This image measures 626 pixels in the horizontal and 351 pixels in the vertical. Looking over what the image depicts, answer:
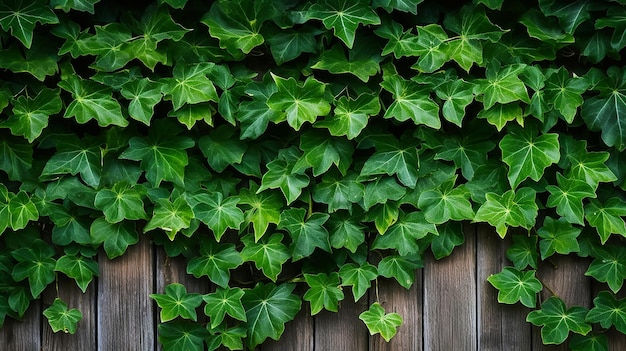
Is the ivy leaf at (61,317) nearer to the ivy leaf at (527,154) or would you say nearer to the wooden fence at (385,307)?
the wooden fence at (385,307)

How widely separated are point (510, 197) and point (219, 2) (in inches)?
39.3

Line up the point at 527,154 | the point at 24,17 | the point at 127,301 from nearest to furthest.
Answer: the point at 24,17 < the point at 527,154 < the point at 127,301

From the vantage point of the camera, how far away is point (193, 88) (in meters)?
2.15

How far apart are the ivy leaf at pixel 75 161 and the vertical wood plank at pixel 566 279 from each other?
4.44ft

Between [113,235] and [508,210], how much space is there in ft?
3.74

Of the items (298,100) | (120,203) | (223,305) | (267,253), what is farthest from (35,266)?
(298,100)

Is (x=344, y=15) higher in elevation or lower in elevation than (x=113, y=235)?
higher

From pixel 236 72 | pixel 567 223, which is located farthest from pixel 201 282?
pixel 567 223

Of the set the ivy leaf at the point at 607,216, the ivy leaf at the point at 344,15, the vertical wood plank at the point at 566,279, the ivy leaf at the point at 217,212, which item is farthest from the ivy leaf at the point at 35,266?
the ivy leaf at the point at 607,216

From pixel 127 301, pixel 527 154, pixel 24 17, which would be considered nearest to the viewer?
pixel 24 17

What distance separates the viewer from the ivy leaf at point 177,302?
2230 millimetres

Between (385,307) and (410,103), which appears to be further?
(385,307)

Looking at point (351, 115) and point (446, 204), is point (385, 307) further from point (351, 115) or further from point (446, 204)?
point (351, 115)

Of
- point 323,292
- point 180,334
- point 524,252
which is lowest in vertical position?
point 180,334
